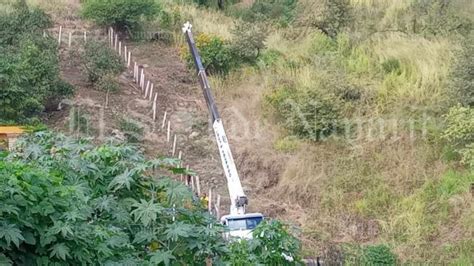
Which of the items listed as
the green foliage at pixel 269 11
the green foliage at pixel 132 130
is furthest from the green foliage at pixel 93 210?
the green foliage at pixel 269 11

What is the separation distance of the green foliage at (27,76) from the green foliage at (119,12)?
2.35 meters

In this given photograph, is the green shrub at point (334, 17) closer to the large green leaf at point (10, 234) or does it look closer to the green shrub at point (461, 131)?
the green shrub at point (461, 131)

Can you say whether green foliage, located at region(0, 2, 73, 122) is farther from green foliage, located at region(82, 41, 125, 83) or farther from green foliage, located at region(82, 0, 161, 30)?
green foliage, located at region(82, 0, 161, 30)

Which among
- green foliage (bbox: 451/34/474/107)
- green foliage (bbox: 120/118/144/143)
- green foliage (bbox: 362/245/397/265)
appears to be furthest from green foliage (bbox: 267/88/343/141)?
green foliage (bbox: 362/245/397/265)

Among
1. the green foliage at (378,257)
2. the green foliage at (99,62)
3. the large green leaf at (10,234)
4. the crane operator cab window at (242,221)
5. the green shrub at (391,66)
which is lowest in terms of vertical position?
the green foliage at (378,257)

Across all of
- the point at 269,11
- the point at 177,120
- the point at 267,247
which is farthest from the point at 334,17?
A: the point at 267,247

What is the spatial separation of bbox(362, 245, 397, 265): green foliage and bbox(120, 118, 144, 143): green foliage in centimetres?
522

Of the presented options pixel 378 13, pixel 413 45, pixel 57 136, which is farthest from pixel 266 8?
pixel 57 136

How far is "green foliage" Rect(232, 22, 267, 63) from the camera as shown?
1405cm

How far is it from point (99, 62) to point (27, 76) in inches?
86.4

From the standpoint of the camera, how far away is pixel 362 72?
41.3 ft

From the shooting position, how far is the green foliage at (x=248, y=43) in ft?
46.1

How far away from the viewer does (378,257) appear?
7.80 metres

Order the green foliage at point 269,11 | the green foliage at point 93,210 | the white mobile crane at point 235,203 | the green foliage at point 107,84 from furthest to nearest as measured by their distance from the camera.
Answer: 1. the green foliage at point 269,11
2. the green foliage at point 107,84
3. the white mobile crane at point 235,203
4. the green foliage at point 93,210
